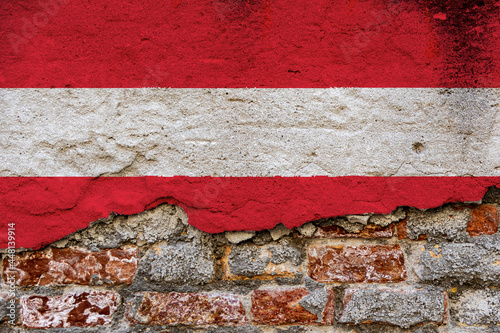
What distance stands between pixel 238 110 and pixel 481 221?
730 millimetres

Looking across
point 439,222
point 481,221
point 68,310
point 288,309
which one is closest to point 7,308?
point 68,310

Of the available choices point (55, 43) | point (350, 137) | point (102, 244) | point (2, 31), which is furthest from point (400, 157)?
point (2, 31)

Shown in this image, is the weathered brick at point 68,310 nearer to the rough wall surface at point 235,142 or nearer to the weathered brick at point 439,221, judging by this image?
the rough wall surface at point 235,142

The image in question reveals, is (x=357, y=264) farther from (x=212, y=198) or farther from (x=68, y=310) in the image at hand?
(x=68, y=310)

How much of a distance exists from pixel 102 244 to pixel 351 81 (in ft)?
2.66

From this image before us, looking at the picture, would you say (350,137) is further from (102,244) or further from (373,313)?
(102,244)

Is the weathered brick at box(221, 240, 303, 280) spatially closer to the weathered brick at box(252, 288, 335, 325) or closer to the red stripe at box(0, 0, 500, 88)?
the weathered brick at box(252, 288, 335, 325)

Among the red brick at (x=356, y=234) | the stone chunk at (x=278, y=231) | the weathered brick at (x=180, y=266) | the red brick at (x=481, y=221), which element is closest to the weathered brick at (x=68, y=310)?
the weathered brick at (x=180, y=266)

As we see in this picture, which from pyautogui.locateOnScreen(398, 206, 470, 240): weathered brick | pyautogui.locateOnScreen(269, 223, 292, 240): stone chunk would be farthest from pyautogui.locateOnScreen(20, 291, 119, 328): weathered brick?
pyautogui.locateOnScreen(398, 206, 470, 240): weathered brick

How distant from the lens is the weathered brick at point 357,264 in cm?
99

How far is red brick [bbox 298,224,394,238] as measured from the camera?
1.00 m

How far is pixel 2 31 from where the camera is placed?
0.98m

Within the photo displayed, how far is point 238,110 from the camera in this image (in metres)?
0.99

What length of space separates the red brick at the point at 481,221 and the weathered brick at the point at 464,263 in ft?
0.06
